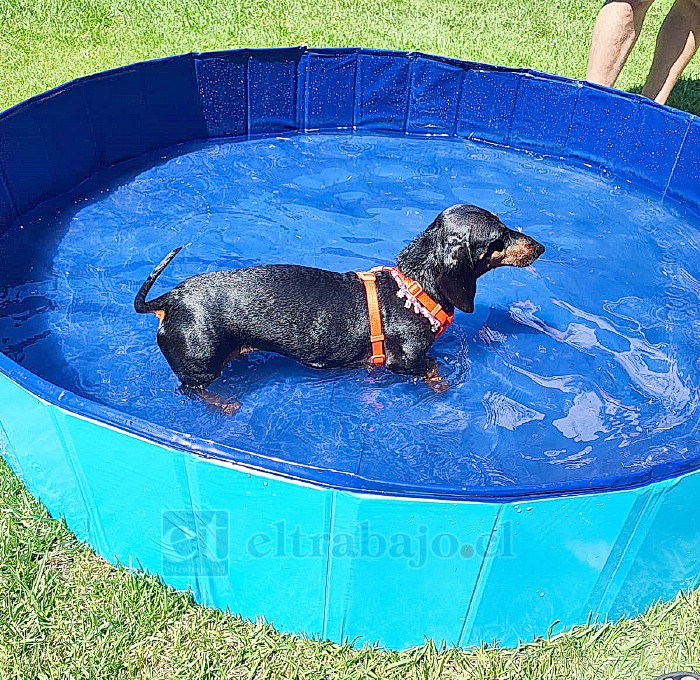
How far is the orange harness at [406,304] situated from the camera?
3631 mm

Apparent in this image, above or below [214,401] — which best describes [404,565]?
above

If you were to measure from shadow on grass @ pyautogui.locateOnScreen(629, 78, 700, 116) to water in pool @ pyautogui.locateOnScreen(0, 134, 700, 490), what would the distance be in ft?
7.70

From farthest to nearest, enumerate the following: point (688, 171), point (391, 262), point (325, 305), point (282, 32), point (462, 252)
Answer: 1. point (282, 32)
2. point (688, 171)
3. point (391, 262)
4. point (325, 305)
5. point (462, 252)

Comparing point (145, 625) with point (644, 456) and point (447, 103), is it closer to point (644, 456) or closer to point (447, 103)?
point (644, 456)

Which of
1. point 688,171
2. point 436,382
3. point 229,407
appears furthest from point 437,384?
point 688,171

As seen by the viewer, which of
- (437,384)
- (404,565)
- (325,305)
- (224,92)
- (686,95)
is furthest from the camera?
(686,95)

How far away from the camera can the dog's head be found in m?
3.48

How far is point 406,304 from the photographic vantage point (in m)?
3.64

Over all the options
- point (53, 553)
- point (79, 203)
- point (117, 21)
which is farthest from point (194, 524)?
point (117, 21)

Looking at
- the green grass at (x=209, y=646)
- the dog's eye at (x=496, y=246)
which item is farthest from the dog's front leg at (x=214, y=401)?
the dog's eye at (x=496, y=246)

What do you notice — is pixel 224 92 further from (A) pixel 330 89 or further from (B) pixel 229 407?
(B) pixel 229 407

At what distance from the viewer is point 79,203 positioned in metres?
5.46

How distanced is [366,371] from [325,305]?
618 millimetres

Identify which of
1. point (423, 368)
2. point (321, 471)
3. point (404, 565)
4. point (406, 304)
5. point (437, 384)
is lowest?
point (437, 384)
